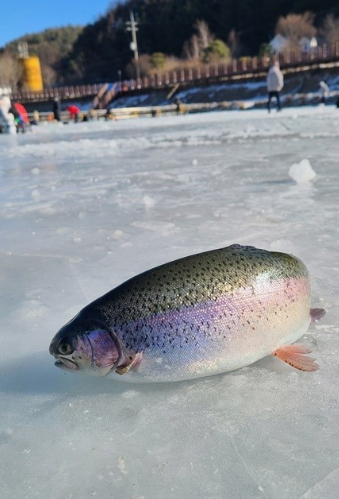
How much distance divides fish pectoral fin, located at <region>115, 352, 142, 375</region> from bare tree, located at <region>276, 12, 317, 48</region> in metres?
69.7

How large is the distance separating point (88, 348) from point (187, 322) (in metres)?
0.25

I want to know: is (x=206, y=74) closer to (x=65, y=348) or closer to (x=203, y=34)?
(x=203, y=34)

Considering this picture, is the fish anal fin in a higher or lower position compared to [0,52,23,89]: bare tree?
lower

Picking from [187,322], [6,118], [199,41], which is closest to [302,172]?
[187,322]

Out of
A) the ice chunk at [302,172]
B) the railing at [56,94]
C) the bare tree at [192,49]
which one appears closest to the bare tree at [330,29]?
the bare tree at [192,49]

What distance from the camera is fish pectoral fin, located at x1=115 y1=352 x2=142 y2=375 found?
1157 mm

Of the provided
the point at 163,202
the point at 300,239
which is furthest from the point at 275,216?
the point at 163,202

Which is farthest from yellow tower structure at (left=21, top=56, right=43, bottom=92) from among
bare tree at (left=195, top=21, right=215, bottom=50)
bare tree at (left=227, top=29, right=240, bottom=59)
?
bare tree at (left=227, top=29, right=240, bottom=59)

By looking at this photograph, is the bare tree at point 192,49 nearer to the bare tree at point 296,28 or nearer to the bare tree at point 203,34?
the bare tree at point 203,34

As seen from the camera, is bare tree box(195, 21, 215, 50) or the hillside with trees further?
bare tree box(195, 21, 215, 50)

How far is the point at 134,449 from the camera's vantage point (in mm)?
1054

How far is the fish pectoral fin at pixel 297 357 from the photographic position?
126 centimetres

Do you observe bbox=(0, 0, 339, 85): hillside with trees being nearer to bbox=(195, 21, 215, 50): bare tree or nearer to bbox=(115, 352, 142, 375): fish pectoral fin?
bbox=(195, 21, 215, 50): bare tree

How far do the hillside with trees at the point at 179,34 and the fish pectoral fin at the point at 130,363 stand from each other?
211 feet
